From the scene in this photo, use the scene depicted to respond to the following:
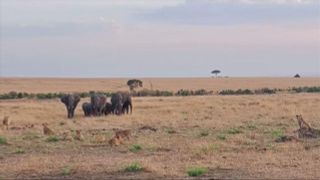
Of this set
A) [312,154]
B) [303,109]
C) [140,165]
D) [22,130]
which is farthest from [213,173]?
[303,109]

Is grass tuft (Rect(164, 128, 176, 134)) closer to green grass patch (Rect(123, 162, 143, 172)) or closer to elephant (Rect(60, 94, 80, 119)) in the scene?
green grass patch (Rect(123, 162, 143, 172))

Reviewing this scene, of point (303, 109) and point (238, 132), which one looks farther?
point (303, 109)

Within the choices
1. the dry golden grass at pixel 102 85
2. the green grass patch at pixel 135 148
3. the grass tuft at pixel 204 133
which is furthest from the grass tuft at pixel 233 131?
the dry golden grass at pixel 102 85

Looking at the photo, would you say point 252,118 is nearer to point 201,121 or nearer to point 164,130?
point 201,121

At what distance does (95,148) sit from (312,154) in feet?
19.9

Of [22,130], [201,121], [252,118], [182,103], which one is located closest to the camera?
[22,130]

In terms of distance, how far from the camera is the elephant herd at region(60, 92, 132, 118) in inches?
1565

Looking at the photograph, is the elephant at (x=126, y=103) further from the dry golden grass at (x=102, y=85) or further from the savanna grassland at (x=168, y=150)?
the dry golden grass at (x=102, y=85)

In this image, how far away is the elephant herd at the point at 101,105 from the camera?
39750 mm

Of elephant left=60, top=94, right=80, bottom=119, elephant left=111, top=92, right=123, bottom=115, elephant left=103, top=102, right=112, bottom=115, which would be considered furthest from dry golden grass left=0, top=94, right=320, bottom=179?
elephant left=103, top=102, right=112, bottom=115

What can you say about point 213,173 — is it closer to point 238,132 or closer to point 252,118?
point 238,132

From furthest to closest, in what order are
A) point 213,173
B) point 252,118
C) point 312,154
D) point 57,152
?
point 252,118
point 57,152
point 312,154
point 213,173

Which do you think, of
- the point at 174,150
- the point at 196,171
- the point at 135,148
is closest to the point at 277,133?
the point at 174,150

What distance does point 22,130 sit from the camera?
28969 millimetres
